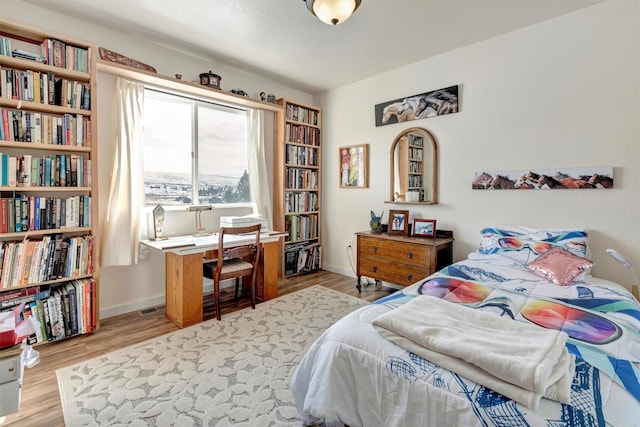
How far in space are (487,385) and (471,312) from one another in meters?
0.43

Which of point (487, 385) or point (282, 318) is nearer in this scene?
point (487, 385)

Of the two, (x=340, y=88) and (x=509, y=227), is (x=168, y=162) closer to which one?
(x=340, y=88)

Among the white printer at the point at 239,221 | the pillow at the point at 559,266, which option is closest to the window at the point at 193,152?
the white printer at the point at 239,221

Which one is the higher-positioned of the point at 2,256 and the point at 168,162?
the point at 168,162

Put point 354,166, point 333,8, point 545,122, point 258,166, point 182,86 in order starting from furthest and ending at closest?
point 354,166 < point 258,166 < point 182,86 < point 545,122 < point 333,8

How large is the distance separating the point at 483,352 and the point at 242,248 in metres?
2.28

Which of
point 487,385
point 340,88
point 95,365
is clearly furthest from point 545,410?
point 340,88

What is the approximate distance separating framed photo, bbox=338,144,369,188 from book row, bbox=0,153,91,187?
2.82 meters

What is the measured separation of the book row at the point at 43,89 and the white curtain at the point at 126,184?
0.35 meters

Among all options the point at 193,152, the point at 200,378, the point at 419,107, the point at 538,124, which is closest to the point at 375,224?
the point at 419,107

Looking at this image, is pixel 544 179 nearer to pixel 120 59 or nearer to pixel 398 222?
pixel 398 222

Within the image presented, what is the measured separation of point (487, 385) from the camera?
3.06 feet

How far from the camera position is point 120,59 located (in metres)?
2.61

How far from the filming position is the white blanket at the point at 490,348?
89 centimetres
